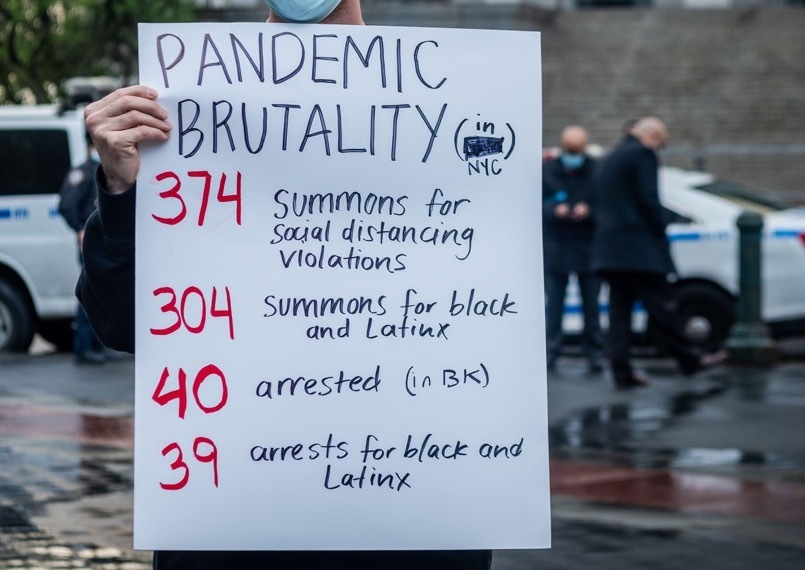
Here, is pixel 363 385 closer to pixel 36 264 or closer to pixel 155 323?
pixel 155 323

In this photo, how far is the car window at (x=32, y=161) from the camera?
13477 millimetres

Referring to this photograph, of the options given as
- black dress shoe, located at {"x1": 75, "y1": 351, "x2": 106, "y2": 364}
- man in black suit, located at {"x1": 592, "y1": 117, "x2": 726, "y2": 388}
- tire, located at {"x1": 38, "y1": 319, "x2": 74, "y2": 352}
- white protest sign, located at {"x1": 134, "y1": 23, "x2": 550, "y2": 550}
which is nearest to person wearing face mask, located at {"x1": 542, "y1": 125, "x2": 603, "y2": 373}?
man in black suit, located at {"x1": 592, "y1": 117, "x2": 726, "y2": 388}

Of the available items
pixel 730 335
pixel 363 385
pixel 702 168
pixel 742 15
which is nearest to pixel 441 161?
pixel 363 385

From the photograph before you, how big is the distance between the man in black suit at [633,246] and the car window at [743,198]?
2.26 meters

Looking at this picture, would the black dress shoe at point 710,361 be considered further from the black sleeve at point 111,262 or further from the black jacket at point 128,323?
the black sleeve at point 111,262

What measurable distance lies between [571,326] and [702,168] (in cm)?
463

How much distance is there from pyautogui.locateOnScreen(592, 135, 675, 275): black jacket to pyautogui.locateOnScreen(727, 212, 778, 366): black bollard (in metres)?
1.52

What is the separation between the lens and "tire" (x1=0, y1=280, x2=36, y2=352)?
13508 millimetres

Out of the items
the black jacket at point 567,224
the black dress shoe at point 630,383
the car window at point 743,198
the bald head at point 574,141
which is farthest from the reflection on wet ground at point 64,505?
the car window at point 743,198

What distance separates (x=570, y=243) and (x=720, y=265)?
1.54 metres

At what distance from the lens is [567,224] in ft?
38.9

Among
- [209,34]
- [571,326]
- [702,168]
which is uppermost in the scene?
[209,34]

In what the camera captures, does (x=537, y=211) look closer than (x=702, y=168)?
Yes

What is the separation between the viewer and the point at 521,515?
2.64 metres
